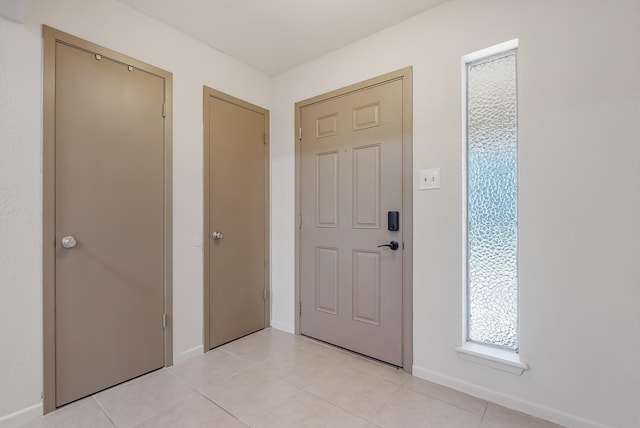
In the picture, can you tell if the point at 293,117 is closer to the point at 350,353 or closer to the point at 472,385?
the point at 350,353

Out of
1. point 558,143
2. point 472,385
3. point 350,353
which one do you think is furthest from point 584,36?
point 350,353

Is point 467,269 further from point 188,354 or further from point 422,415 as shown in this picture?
point 188,354

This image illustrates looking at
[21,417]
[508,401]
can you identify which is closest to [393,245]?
[508,401]

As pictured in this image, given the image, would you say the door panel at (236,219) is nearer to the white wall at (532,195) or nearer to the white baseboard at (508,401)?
the white wall at (532,195)

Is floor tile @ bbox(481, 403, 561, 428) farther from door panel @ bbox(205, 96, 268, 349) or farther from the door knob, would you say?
the door knob

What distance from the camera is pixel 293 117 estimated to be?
2.80 metres

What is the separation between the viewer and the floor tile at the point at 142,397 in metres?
1.64

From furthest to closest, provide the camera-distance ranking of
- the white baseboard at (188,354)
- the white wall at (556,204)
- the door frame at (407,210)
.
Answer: the white baseboard at (188,354) < the door frame at (407,210) < the white wall at (556,204)

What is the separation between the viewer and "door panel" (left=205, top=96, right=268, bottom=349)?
8.13 ft

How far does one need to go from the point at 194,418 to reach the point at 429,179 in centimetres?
207

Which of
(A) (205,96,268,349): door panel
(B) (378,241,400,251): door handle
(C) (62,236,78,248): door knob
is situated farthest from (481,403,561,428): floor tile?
(C) (62,236,78,248): door knob

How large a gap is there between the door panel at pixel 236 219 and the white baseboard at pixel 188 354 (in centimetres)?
10

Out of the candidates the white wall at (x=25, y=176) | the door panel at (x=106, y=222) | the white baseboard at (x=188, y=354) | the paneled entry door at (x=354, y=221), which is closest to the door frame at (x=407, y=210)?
the paneled entry door at (x=354, y=221)

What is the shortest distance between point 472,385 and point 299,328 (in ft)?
4.90
